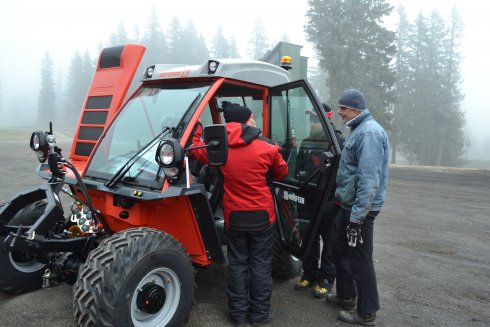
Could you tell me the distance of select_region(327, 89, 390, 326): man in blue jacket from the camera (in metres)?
3.38

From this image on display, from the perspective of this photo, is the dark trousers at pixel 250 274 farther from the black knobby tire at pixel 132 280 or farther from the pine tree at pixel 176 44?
the pine tree at pixel 176 44

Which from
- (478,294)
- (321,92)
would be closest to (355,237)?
(478,294)

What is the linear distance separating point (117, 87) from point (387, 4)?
3314 cm

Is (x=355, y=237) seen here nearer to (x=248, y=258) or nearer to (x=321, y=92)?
(x=248, y=258)

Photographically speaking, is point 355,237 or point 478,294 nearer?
point 355,237

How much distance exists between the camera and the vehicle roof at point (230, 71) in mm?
3729

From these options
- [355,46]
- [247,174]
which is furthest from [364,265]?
[355,46]

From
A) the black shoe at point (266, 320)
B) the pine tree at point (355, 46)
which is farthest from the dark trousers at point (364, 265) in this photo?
the pine tree at point (355, 46)

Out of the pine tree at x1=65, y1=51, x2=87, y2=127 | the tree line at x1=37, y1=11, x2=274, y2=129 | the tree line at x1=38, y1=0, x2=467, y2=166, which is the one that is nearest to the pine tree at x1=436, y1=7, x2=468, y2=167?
the tree line at x1=38, y1=0, x2=467, y2=166

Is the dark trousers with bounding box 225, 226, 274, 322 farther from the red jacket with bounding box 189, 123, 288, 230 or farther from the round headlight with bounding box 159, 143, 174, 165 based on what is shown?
the round headlight with bounding box 159, 143, 174, 165

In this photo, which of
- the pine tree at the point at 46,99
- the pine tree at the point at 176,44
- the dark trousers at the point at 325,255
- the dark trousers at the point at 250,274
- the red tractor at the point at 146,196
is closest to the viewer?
the red tractor at the point at 146,196

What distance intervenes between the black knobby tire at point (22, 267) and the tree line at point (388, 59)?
2902cm

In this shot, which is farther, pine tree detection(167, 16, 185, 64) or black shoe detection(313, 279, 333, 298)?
pine tree detection(167, 16, 185, 64)

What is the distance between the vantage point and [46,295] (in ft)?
12.9
